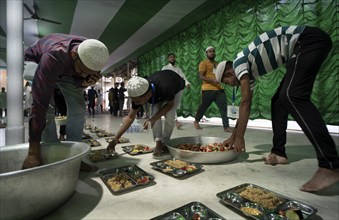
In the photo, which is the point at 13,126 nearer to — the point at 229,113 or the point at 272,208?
the point at 272,208

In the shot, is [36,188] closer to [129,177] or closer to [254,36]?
[129,177]

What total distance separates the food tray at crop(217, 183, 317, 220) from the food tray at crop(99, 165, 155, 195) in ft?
1.44

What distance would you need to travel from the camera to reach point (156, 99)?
1.76 meters

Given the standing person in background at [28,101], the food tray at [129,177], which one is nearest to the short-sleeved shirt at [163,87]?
the food tray at [129,177]

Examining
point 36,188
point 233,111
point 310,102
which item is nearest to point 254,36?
point 233,111

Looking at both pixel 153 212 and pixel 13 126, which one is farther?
pixel 13 126

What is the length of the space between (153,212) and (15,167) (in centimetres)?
82

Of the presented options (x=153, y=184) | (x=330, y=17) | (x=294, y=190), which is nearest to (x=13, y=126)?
(x=153, y=184)

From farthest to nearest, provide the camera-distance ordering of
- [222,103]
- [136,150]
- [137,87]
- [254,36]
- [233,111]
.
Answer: [254,36] → [222,103] → [233,111] → [136,150] → [137,87]

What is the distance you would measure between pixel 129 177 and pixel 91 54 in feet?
2.45

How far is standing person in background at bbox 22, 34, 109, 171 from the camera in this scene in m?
0.97

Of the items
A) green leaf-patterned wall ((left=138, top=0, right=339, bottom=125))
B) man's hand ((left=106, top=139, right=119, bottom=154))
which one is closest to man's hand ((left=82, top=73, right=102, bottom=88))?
man's hand ((left=106, top=139, right=119, bottom=154))

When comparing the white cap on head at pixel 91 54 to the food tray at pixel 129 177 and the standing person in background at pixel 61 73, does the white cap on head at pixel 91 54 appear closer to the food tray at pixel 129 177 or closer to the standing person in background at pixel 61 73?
the standing person in background at pixel 61 73

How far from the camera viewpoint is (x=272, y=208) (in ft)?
2.85
